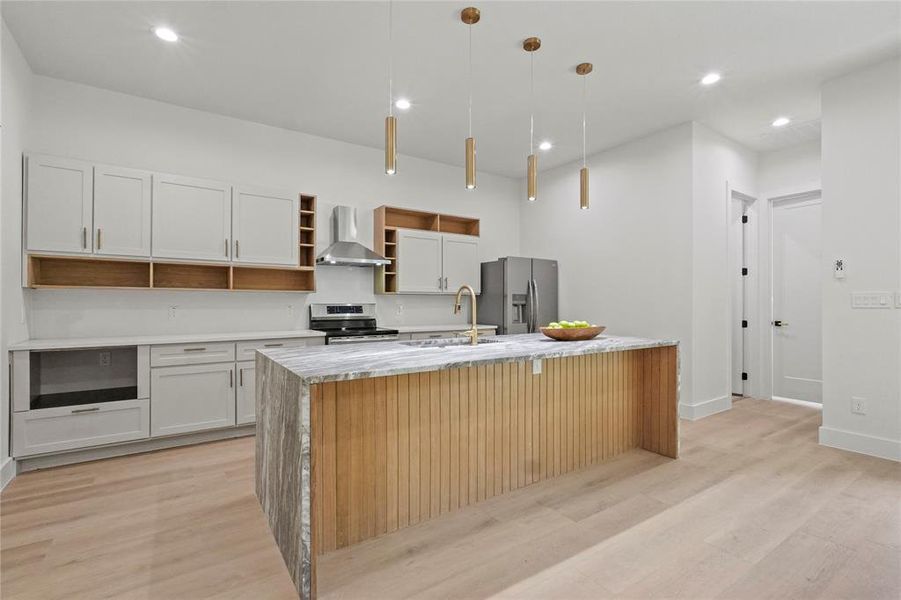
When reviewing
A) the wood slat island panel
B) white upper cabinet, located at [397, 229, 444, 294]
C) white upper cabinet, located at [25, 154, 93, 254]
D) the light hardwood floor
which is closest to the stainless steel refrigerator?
white upper cabinet, located at [397, 229, 444, 294]

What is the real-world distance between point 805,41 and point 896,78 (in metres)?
0.89

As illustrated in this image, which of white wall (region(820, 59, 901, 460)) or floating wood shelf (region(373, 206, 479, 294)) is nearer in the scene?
white wall (region(820, 59, 901, 460))

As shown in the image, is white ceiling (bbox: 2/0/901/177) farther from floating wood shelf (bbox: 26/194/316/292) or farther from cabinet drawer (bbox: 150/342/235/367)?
cabinet drawer (bbox: 150/342/235/367)

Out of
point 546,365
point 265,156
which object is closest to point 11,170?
point 265,156

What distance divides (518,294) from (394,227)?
1.73 meters

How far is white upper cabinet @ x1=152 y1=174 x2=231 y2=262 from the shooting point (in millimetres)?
3760

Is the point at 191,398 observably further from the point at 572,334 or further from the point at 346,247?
the point at 572,334

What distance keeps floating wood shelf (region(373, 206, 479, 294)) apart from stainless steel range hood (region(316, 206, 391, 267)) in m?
0.21

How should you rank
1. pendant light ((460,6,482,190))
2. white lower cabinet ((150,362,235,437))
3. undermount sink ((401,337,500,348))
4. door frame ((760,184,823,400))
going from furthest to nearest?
door frame ((760,184,823,400)) → white lower cabinet ((150,362,235,437)) → undermount sink ((401,337,500,348)) → pendant light ((460,6,482,190))

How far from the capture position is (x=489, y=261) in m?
6.16

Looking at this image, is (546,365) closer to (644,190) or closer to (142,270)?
(644,190)

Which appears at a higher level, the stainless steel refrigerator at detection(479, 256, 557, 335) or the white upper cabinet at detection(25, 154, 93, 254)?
the white upper cabinet at detection(25, 154, 93, 254)

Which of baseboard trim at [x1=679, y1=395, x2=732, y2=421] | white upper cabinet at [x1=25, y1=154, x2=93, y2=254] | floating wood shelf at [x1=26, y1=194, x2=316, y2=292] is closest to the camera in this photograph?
white upper cabinet at [x1=25, y1=154, x2=93, y2=254]

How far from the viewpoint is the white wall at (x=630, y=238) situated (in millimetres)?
4512
